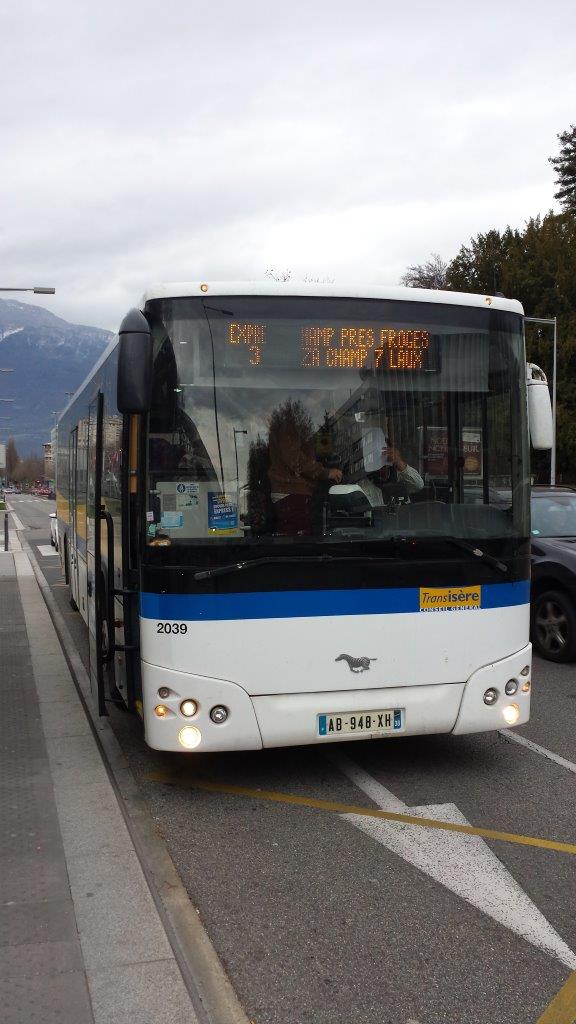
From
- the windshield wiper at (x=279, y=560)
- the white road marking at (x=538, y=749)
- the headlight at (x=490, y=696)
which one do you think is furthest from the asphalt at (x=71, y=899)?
the white road marking at (x=538, y=749)

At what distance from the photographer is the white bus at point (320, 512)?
499 centimetres

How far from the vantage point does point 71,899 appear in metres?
4.03

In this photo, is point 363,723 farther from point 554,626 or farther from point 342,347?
point 554,626

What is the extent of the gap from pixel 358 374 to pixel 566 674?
4.73 m

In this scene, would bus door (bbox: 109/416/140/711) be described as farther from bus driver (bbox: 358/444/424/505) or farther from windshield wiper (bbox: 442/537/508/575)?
windshield wiper (bbox: 442/537/508/575)

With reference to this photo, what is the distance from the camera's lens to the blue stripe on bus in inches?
197

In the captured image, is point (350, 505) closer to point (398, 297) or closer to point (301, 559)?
point (301, 559)

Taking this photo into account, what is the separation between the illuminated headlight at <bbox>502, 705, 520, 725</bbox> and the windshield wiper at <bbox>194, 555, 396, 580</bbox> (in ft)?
3.92

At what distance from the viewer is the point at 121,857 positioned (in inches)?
177

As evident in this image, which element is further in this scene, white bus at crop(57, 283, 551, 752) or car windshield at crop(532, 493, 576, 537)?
car windshield at crop(532, 493, 576, 537)

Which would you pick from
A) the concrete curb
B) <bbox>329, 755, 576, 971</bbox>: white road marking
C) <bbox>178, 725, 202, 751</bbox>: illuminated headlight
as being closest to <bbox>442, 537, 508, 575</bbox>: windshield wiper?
<bbox>329, 755, 576, 971</bbox>: white road marking

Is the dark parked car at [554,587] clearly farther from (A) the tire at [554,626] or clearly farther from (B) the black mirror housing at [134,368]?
(B) the black mirror housing at [134,368]

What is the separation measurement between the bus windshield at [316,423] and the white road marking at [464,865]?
5.01 feet

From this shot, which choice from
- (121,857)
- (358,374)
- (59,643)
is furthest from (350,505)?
(59,643)
